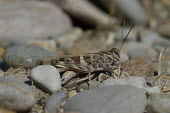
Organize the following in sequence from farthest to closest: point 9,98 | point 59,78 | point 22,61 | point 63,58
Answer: point 22,61 < point 63,58 < point 59,78 < point 9,98

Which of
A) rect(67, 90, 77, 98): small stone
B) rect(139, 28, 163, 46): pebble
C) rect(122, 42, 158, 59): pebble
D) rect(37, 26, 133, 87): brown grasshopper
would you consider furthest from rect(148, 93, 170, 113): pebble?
rect(139, 28, 163, 46): pebble

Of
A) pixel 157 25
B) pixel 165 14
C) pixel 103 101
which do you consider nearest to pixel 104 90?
pixel 103 101

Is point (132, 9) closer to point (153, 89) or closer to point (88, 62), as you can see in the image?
point (88, 62)

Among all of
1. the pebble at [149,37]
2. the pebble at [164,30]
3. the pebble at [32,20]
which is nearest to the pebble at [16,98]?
the pebble at [32,20]

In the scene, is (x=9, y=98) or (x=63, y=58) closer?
(x=9, y=98)

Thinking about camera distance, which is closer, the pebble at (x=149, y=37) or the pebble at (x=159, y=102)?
the pebble at (x=159, y=102)

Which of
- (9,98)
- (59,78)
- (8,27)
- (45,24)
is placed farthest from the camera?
(45,24)

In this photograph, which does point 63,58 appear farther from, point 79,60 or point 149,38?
point 149,38

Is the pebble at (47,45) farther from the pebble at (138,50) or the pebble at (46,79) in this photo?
the pebble at (46,79)
